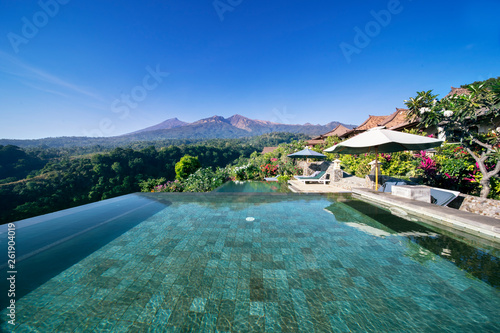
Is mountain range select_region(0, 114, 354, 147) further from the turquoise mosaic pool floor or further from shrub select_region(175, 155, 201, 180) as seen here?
the turquoise mosaic pool floor

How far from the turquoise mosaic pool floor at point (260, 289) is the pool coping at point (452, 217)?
1209mm

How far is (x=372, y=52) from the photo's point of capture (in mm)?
17891

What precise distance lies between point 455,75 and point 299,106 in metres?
17.5

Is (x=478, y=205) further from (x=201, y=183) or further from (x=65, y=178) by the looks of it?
(x=65, y=178)

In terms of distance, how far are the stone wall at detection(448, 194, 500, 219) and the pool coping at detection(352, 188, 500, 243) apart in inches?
45.2

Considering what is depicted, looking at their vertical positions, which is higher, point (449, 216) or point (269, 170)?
point (269, 170)

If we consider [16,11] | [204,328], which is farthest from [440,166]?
[16,11]

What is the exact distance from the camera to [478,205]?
420 centimetres

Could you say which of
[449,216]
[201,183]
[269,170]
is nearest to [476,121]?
[449,216]

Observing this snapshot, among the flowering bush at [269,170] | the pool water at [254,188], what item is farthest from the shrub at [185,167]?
the pool water at [254,188]

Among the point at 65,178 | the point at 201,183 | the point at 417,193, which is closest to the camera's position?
the point at 417,193

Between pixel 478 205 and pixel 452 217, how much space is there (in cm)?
180

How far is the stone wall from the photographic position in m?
3.90

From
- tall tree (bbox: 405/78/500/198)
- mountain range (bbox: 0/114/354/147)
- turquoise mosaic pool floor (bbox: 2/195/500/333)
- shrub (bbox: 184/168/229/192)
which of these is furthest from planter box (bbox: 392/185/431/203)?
mountain range (bbox: 0/114/354/147)
